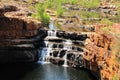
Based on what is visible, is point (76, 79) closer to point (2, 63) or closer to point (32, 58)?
point (32, 58)

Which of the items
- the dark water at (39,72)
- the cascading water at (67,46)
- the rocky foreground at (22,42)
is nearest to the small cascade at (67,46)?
the cascading water at (67,46)

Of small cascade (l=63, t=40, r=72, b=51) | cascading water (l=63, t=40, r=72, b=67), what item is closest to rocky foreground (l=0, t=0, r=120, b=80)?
cascading water (l=63, t=40, r=72, b=67)

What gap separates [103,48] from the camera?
32.4 m

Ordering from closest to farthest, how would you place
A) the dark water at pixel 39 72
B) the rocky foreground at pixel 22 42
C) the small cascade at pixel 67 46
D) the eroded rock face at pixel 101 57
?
the eroded rock face at pixel 101 57
the dark water at pixel 39 72
the rocky foreground at pixel 22 42
the small cascade at pixel 67 46

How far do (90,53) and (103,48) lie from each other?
395cm

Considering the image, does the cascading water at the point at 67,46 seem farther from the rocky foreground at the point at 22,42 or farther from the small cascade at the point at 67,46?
the rocky foreground at the point at 22,42

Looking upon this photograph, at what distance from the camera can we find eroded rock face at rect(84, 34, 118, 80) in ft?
95.2

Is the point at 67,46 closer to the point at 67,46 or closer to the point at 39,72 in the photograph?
the point at 67,46

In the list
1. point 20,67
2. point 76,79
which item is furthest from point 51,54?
point 76,79

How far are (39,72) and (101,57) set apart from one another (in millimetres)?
9460

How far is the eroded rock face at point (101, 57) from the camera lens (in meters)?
29.0

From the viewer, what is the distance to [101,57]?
107ft

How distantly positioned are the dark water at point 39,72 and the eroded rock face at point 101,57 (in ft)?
7.85

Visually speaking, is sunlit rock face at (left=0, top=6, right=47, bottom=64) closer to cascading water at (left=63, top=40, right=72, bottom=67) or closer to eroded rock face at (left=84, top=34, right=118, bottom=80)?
cascading water at (left=63, top=40, right=72, bottom=67)
